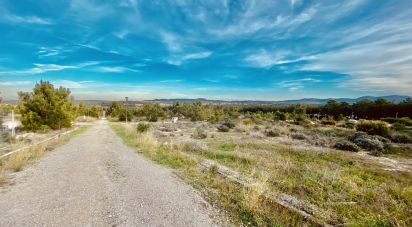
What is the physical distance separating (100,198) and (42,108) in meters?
20.1

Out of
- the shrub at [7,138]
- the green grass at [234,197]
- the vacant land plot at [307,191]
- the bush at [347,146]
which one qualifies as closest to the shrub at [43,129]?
the shrub at [7,138]

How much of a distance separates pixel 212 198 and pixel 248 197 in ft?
3.02

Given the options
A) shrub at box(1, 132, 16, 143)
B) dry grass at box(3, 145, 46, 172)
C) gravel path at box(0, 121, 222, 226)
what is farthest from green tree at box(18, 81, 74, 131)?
gravel path at box(0, 121, 222, 226)

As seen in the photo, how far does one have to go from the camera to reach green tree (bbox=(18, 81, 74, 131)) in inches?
831

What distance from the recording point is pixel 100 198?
18.6ft

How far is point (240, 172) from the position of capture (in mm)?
8438

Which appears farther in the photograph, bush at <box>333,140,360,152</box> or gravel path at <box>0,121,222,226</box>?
bush at <box>333,140,360,152</box>

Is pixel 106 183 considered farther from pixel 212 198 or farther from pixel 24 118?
pixel 24 118

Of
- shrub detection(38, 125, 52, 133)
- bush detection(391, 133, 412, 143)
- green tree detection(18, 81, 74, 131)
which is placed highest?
green tree detection(18, 81, 74, 131)

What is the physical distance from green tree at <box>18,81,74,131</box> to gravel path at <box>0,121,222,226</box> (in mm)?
15009

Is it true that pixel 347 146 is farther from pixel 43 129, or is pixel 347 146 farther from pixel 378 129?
pixel 43 129

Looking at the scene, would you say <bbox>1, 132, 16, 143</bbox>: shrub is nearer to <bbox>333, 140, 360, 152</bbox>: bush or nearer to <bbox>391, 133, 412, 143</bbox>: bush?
<bbox>333, 140, 360, 152</bbox>: bush

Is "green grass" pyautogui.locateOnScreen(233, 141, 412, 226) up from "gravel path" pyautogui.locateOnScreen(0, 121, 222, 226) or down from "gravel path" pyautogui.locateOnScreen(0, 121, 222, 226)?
down

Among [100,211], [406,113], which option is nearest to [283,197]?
[100,211]
